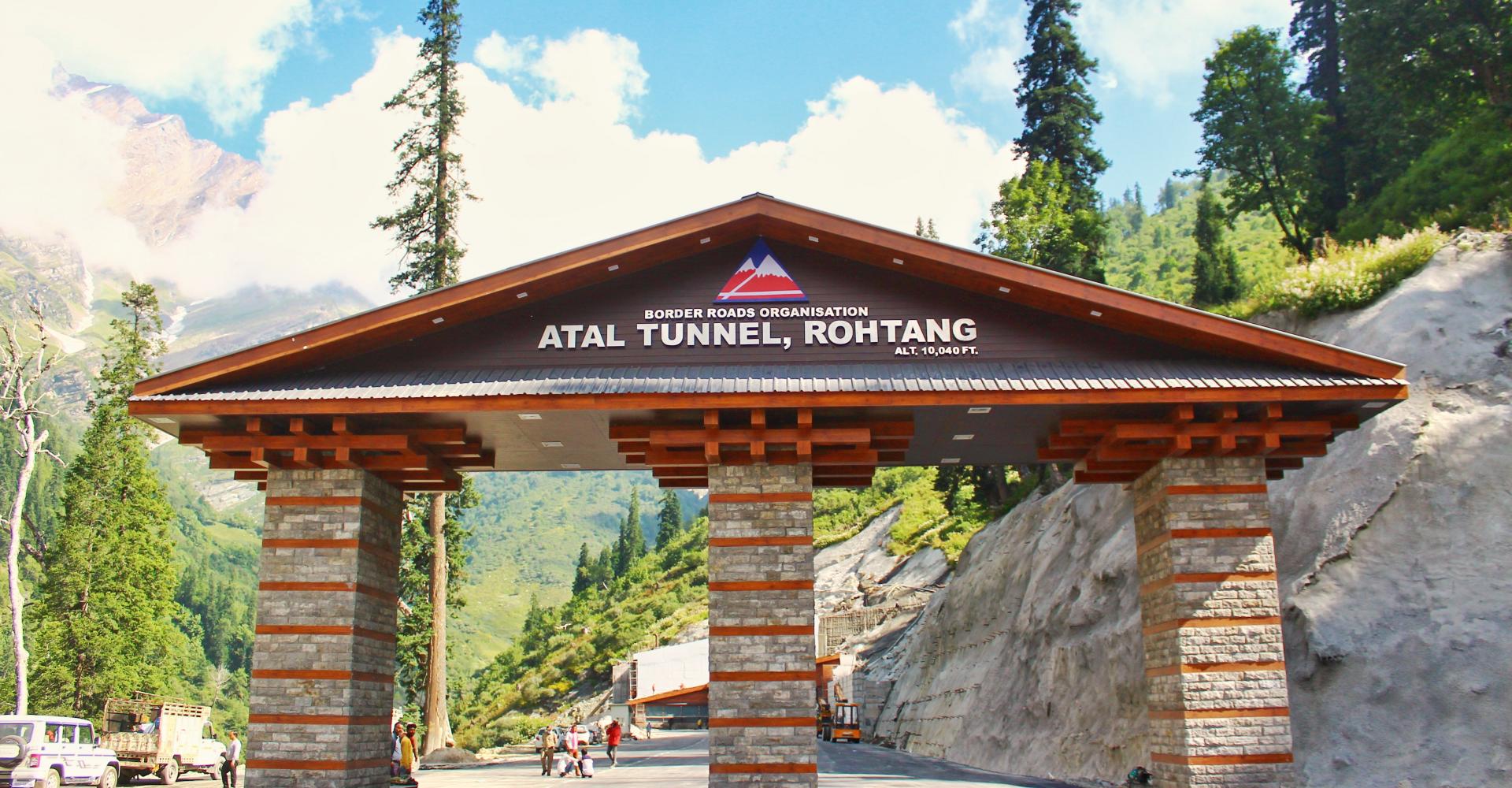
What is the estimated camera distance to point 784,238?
18.9 m

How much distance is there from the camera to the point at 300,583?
59.3 ft

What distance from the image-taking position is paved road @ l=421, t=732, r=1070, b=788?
78.8 ft

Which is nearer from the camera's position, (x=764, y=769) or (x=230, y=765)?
(x=764, y=769)

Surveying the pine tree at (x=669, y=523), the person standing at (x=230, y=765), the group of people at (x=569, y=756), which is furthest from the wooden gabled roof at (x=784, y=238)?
the pine tree at (x=669, y=523)

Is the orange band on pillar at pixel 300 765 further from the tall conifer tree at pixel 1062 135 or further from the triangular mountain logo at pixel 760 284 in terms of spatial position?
the tall conifer tree at pixel 1062 135

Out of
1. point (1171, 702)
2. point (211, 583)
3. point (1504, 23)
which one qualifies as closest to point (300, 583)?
point (1171, 702)

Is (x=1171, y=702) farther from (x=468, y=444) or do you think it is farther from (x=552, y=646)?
(x=552, y=646)

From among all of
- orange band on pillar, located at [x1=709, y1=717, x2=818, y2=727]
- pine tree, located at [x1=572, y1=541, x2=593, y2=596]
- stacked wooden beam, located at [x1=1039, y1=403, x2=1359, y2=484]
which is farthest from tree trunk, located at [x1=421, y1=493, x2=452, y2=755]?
pine tree, located at [x1=572, y1=541, x2=593, y2=596]

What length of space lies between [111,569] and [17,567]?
10.1 feet

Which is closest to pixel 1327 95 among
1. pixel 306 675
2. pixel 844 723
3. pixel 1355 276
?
pixel 1355 276

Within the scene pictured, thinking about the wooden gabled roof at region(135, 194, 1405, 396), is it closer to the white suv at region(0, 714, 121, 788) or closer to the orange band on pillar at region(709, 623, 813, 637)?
the orange band on pillar at region(709, 623, 813, 637)

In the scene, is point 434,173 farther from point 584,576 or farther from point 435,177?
point 584,576

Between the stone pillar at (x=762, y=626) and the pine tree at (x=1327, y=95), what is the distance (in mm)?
32592

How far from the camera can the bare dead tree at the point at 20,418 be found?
1486 inches
